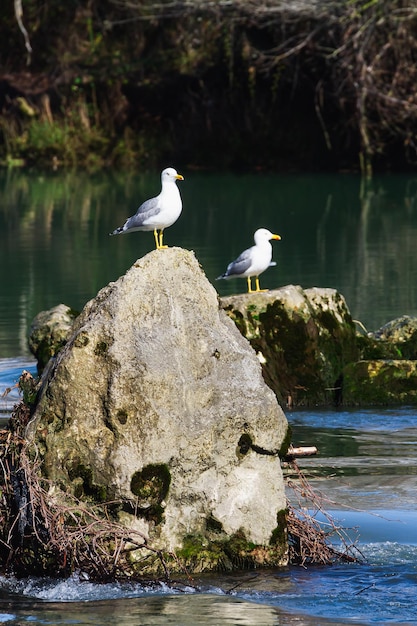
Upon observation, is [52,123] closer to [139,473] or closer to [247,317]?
[247,317]

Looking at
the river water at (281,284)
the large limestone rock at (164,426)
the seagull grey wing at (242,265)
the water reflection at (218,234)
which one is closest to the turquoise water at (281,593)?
the river water at (281,284)

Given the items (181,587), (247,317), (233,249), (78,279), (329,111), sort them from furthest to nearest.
A: (329,111) → (233,249) → (78,279) → (247,317) → (181,587)

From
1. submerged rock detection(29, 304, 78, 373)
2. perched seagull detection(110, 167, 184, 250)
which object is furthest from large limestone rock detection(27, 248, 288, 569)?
submerged rock detection(29, 304, 78, 373)

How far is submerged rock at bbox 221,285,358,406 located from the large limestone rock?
16.3 ft

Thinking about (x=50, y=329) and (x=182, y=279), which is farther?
(x=50, y=329)

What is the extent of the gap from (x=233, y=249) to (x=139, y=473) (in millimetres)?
17074

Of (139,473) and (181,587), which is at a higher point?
(139,473)

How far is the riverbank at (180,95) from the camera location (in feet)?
123

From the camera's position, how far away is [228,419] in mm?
7152

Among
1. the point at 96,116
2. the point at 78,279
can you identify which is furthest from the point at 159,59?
the point at 78,279

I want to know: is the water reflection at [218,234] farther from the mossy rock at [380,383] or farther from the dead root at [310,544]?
the dead root at [310,544]

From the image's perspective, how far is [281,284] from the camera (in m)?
19.3

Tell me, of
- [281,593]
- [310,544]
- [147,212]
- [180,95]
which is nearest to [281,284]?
[147,212]

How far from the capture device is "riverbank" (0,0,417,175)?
37406 millimetres
